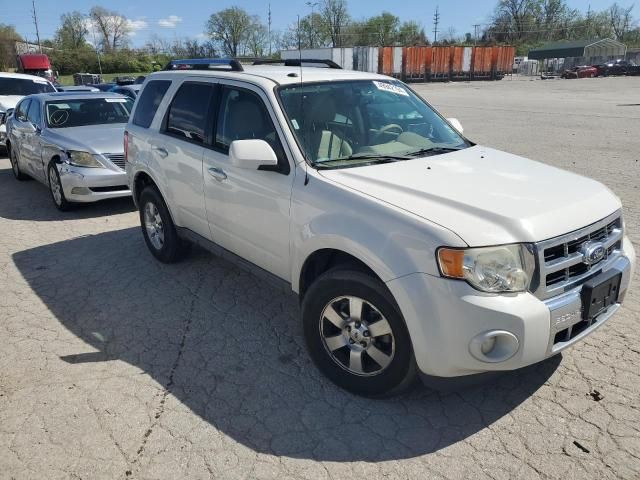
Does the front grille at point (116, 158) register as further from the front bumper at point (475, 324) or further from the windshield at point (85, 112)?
the front bumper at point (475, 324)

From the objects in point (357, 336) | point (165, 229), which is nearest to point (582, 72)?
point (165, 229)

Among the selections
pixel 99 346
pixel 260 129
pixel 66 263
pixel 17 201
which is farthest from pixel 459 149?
pixel 17 201

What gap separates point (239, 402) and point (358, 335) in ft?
2.73

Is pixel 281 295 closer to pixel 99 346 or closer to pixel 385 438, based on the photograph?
pixel 99 346

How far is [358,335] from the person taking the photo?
3.04 m

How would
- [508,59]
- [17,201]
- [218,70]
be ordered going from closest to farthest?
[218,70]
[17,201]
[508,59]

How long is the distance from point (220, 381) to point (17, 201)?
261 inches

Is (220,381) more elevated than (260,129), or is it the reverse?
(260,129)

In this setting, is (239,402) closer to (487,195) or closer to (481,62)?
(487,195)

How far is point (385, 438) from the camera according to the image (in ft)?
9.32

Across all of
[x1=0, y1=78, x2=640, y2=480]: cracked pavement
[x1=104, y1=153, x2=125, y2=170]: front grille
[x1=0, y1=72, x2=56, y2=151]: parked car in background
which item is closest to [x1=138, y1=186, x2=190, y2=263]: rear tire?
[x1=0, y1=78, x2=640, y2=480]: cracked pavement

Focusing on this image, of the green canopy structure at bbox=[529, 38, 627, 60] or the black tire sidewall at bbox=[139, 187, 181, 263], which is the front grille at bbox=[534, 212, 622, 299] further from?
the green canopy structure at bbox=[529, 38, 627, 60]

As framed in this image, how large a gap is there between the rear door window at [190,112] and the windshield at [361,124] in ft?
2.91

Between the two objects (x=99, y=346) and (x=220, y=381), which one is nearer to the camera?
(x=220, y=381)
